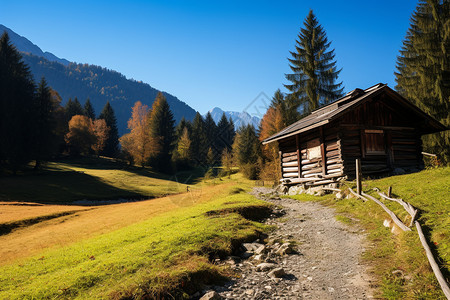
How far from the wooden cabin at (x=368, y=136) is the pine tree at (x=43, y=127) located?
4458 cm

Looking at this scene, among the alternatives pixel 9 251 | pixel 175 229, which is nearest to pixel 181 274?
pixel 175 229

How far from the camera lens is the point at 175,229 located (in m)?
9.50

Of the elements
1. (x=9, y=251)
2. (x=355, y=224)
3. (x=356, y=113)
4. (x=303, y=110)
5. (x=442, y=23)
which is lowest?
(x=9, y=251)

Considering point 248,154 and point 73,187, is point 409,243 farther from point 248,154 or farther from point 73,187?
point 248,154

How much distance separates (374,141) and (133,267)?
58.6 ft

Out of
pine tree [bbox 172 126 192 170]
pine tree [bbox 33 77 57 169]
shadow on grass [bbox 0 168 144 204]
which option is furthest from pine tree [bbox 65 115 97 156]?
pine tree [bbox 172 126 192 170]

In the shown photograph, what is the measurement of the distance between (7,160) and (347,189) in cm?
5318

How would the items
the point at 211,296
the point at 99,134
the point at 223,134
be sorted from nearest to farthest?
the point at 211,296 → the point at 99,134 → the point at 223,134

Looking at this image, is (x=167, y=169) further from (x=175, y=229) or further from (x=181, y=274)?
(x=181, y=274)

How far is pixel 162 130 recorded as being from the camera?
68.3 meters

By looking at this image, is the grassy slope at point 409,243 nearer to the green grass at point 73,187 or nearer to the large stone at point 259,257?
the large stone at point 259,257

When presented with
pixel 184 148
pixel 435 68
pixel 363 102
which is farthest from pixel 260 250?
pixel 184 148

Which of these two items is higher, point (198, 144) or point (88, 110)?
point (88, 110)

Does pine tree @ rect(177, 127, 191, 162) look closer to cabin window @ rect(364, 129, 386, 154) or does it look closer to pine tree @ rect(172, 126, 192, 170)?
pine tree @ rect(172, 126, 192, 170)
